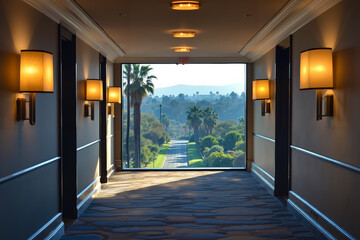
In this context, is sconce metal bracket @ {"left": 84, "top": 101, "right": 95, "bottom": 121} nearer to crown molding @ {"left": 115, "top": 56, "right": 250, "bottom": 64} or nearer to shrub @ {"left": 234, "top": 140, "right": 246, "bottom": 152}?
crown molding @ {"left": 115, "top": 56, "right": 250, "bottom": 64}

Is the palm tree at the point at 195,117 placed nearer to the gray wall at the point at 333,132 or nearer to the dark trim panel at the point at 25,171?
the gray wall at the point at 333,132

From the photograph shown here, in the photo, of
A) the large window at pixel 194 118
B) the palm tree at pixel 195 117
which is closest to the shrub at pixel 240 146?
the large window at pixel 194 118

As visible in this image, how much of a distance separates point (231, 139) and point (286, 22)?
19.8 feet

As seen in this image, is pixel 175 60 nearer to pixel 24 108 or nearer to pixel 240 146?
pixel 240 146

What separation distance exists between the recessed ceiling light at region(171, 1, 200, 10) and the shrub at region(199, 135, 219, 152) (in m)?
7.42

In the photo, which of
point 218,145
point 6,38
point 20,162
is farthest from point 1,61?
point 218,145

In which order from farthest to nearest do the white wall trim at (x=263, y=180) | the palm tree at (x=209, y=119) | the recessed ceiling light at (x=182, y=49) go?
1. the palm tree at (x=209, y=119)
2. the recessed ceiling light at (x=182, y=49)
3. the white wall trim at (x=263, y=180)

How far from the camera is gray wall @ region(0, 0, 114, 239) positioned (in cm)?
296

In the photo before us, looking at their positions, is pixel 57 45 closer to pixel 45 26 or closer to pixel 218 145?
pixel 45 26

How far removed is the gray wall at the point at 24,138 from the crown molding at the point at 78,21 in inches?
3.7

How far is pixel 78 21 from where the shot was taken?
4770mm

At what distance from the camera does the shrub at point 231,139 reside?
34.4 ft

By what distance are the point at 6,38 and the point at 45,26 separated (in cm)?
92

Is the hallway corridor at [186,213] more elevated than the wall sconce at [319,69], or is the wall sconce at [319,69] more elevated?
the wall sconce at [319,69]
